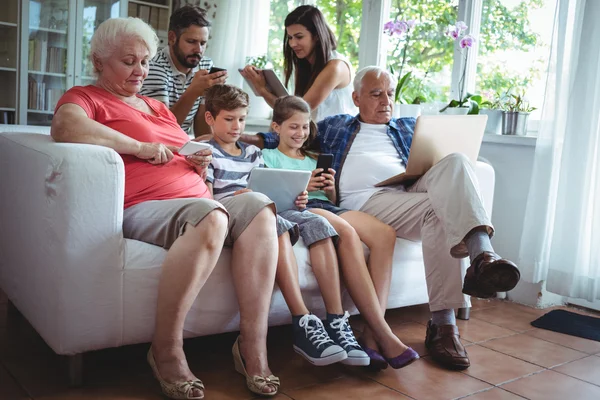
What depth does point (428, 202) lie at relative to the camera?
7.19ft

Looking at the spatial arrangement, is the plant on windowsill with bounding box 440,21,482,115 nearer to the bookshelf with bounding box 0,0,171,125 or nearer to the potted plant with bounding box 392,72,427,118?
the potted plant with bounding box 392,72,427,118

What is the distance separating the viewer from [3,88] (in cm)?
431

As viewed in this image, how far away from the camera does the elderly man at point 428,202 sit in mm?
1935

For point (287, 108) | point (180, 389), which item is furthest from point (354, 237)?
point (180, 389)

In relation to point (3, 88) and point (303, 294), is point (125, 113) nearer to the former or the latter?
point (303, 294)

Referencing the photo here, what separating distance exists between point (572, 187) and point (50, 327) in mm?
2083

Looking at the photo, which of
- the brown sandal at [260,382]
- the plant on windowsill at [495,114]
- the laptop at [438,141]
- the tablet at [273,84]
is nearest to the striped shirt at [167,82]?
the tablet at [273,84]

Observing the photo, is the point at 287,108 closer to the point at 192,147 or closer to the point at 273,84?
the point at 273,84

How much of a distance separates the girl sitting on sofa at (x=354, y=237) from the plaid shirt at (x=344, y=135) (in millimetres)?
86

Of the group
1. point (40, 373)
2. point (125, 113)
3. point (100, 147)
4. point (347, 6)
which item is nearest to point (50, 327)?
point (40, 373)

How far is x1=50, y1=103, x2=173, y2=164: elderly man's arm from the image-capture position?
175cm

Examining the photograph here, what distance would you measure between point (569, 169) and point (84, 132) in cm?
195

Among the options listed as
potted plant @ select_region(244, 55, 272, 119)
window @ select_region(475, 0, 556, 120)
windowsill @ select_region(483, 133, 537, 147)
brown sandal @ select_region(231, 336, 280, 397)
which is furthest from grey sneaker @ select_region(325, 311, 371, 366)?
potted plant @ select_region(244, 55, 272, 119)

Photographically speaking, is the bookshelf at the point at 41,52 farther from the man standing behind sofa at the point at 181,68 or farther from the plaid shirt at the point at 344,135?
the plaid shirt at the point at 344,135
